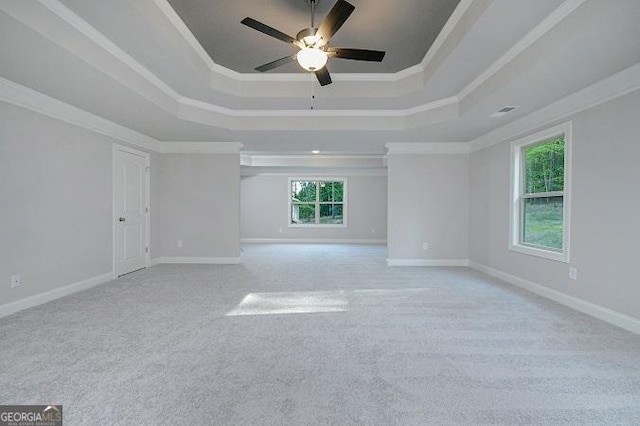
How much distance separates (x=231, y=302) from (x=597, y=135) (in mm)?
4218

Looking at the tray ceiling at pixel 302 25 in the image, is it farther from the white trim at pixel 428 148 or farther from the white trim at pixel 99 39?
the white trim at pixel 428 148

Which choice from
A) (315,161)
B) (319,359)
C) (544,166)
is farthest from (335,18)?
(315,161)

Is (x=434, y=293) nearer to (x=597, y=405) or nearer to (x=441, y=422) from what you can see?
(x=597, y=405)

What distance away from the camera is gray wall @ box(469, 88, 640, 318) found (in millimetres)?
2883

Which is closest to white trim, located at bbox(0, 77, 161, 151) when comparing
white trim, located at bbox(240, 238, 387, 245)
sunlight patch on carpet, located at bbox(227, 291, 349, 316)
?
sunlight patch on carpet, located at bbox(227, 291, 349, 316)

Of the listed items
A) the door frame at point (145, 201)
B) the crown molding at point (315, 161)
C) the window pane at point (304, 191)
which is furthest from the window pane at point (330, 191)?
the door frame at point (145, 201)

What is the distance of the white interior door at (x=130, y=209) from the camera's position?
196 inches

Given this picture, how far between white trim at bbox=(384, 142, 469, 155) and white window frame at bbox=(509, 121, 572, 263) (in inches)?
51.2

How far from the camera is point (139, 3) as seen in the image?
244 cm

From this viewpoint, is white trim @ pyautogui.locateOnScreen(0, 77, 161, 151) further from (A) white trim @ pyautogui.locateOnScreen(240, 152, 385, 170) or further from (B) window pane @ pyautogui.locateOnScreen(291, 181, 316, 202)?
(B) window pane @ pyautogui.locateOnScreen(291, 181, 316, 202)

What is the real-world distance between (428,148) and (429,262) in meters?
2.11

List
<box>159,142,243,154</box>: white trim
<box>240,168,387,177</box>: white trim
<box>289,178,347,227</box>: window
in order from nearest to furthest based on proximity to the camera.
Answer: <box>159,142,243,154</box>: white trim < <box>240,168,387,177</box>: white trim < <box>289,178,347,227</box>: window

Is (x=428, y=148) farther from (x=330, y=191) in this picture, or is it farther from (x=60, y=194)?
(x=60, y=194)

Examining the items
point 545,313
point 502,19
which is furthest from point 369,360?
point 502,19
